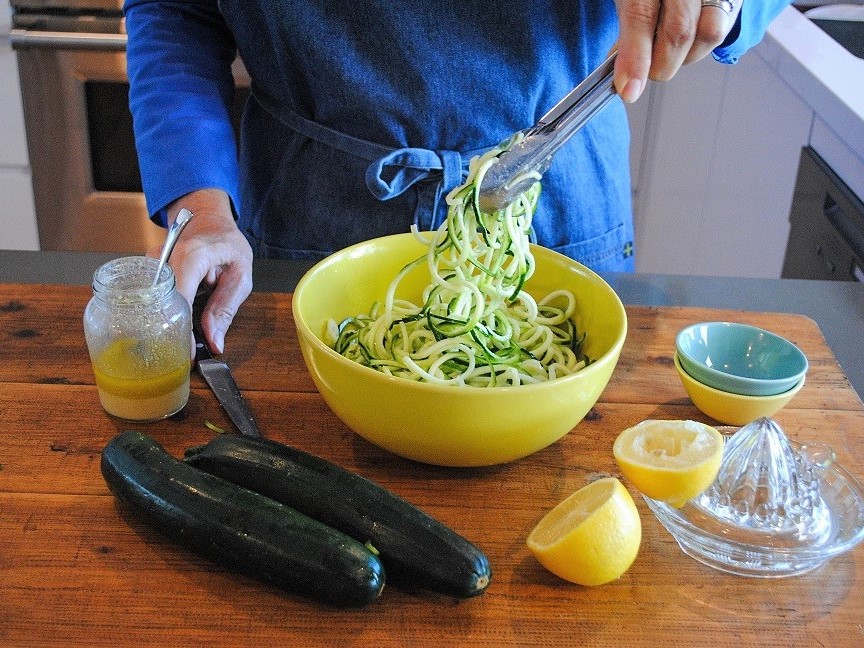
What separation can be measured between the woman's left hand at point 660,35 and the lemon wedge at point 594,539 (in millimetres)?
476

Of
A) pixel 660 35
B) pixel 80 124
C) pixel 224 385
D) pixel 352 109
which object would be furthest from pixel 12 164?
pixel 660 35

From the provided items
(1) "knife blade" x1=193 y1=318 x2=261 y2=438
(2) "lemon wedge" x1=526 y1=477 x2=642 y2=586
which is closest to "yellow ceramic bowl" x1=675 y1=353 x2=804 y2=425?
(2) "lemon wedge" x1=526 y1=477 x2=642 y2=586

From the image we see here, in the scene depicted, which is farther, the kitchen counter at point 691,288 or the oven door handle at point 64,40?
the oven door handle at point 64,40

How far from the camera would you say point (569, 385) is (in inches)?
39.2

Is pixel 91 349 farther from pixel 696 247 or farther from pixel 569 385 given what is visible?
A: pixel 696 247

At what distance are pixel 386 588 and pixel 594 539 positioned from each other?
20 centimetres

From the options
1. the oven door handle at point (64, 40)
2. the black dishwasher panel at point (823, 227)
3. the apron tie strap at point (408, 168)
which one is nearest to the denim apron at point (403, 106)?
the apron tie strap at point (408, 168)

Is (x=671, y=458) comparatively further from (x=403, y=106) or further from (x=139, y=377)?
(x=403, y=106)

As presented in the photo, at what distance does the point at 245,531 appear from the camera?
2.90 feet

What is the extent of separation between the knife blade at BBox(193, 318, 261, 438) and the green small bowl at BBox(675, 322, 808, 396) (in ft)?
1.81

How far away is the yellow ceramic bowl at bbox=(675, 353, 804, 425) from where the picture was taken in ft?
3.80

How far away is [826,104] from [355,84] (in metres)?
1.23

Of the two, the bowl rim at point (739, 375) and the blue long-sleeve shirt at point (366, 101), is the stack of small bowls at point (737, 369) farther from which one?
the blue long-sleeve shirt at point (366, 101)

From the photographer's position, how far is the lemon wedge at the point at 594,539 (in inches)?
34.9
